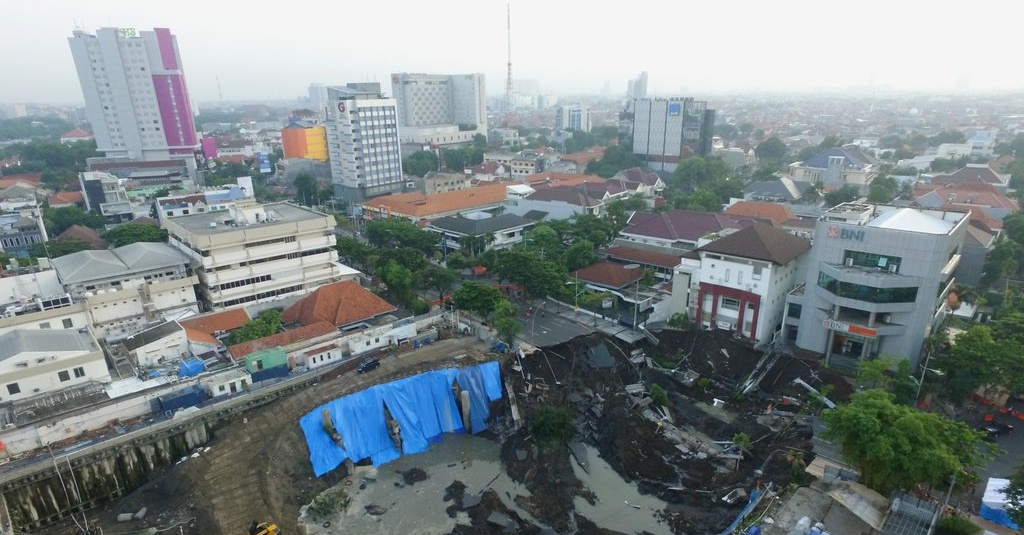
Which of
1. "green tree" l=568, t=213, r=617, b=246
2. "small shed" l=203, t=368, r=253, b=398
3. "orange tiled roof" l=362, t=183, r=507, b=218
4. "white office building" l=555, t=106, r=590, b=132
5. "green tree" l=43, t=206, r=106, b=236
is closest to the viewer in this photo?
"small shed" l=203, t=368, r=253, b=398

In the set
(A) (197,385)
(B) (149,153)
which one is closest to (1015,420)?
(A) (197,385)

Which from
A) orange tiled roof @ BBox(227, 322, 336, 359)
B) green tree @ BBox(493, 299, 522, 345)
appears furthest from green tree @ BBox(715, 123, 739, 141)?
orange tiled roof @ BBox(227, 322, 336, 359)

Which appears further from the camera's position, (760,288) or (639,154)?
(639,154)

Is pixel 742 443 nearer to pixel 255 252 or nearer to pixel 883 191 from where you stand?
pixel 255 252

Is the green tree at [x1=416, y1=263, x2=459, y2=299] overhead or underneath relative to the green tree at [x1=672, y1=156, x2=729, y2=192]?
underneath

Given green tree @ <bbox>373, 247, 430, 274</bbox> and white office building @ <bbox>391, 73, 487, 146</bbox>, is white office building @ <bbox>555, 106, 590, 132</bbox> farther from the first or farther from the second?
green tree @ <bbox>373, 247, 430, 274</bbox>

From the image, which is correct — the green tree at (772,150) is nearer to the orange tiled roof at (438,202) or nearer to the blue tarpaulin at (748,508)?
the orange tiled roof at (438,202)

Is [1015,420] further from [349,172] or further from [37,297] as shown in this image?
[349,172]
